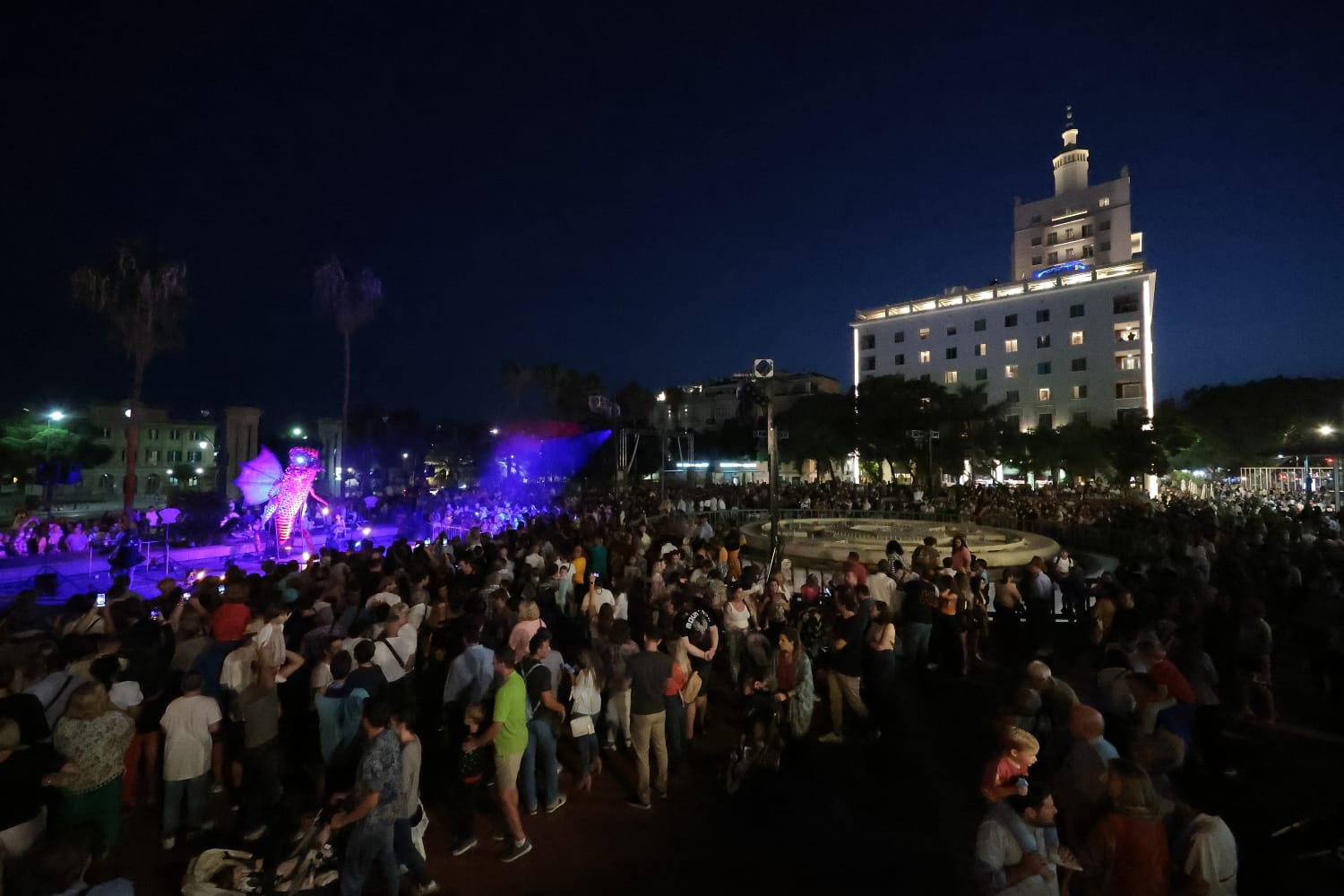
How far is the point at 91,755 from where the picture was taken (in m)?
3.91

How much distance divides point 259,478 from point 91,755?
15.7m

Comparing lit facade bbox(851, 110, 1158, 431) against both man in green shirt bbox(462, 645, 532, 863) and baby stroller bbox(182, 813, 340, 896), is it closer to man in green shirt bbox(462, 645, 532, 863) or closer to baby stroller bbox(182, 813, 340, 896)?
man in green shirt bbox(462, 645, 532, 863)

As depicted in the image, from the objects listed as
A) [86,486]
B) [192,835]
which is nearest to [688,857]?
[192,835]

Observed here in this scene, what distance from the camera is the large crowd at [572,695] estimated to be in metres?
3.59

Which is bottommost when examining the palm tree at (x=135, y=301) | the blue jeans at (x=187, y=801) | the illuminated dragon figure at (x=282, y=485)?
the blue jeans at (x=187, y=801)

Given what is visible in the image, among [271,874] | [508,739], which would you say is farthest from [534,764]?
[271,874]

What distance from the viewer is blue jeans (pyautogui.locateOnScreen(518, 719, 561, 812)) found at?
5195 millimetres

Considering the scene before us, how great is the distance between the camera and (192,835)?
4977mm

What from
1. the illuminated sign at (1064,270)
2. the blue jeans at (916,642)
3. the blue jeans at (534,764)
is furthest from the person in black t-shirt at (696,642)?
the illuminated sign at (1064,270)

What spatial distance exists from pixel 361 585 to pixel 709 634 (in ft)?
14.8

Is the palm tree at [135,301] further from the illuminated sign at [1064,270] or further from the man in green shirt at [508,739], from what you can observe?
the illuminated sign at [1064,270]

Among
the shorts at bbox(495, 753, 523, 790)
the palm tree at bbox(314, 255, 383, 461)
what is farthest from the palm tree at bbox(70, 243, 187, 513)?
the shorts at bbox(495, 753, 523, 790)

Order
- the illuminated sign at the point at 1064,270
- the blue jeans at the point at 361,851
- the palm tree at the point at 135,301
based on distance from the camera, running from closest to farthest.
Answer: the blue jeans at the point at 361,851
the palm tree at the point at 135,301
the illuminated sign at the point at 1064,270

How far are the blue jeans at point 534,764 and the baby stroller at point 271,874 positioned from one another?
4.71ft
